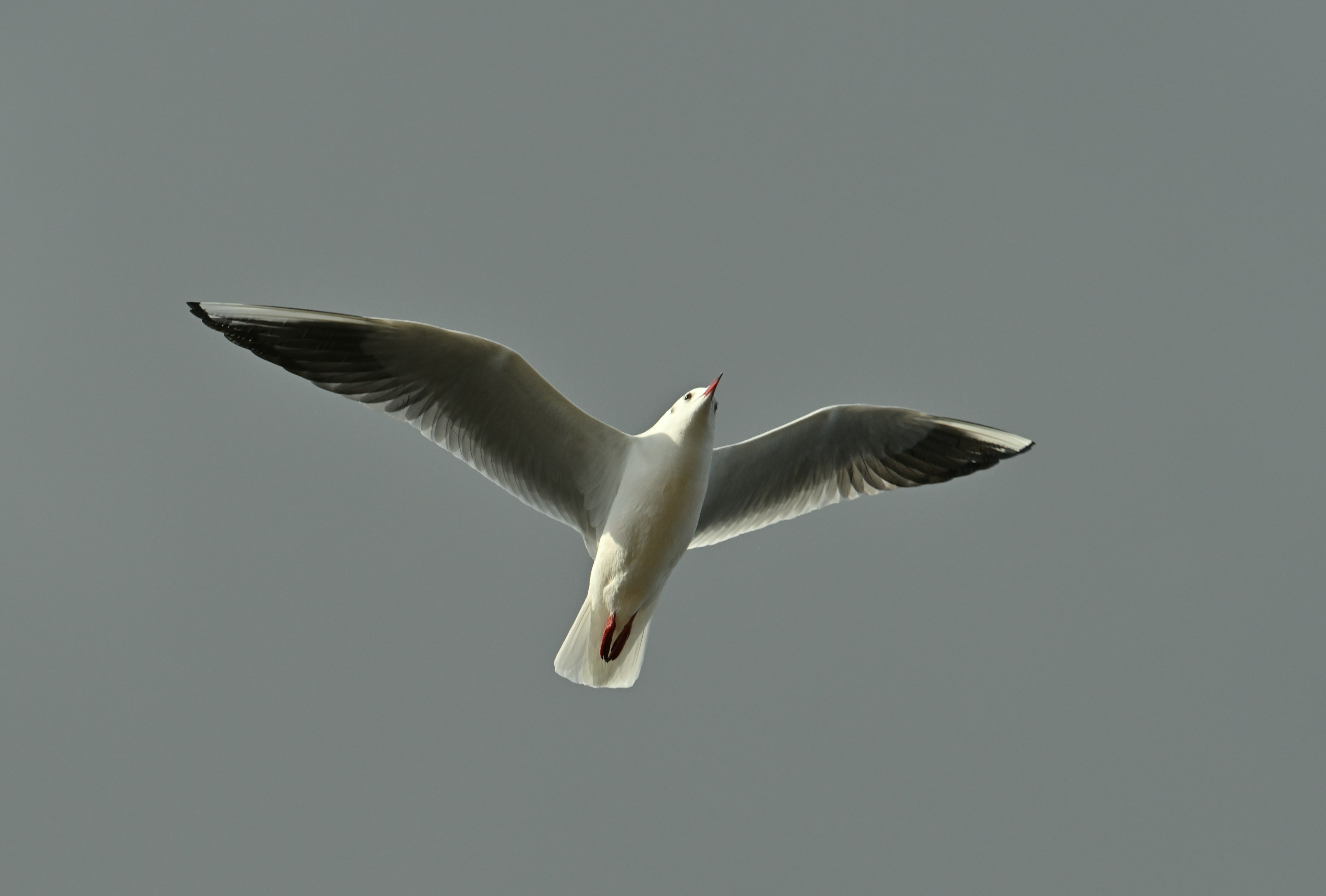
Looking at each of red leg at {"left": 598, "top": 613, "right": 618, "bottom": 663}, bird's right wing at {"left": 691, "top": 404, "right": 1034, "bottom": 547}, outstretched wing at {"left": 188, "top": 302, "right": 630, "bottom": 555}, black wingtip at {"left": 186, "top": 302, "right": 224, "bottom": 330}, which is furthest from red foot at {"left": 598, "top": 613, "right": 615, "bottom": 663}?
black wingtip at {"left": 186, "top": 302, "right": 224, "bottom": 330}

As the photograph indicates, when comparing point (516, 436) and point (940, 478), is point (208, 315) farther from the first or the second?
point (940, 478)

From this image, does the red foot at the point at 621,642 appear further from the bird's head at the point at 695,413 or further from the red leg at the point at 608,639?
the bird's head at the point at 695,413

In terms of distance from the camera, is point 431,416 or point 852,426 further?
point 852,426

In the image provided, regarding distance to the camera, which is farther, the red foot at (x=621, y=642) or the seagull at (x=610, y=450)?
the red foot at (x=621, y=642)

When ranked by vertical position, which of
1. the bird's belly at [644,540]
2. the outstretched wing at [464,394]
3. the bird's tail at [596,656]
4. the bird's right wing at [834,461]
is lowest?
the bird's tail at [596,656]

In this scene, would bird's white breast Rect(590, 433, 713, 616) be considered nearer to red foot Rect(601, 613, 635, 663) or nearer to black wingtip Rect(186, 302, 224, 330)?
red foot Rect(601, 613, 635, 663)

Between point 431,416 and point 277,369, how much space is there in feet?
2.92

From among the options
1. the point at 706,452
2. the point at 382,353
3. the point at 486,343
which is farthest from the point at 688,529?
the point at 382,353

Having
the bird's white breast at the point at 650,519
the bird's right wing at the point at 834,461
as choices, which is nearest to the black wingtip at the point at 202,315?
the bird's white breast at the point at 650,519

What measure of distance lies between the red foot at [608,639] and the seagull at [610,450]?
0.01 metres

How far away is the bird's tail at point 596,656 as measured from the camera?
6703 millimetres

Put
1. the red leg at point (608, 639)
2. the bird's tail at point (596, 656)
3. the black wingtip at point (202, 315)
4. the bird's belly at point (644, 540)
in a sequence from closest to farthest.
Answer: the black wingtip at point (202, 315)
the bird's belly at point (644, 540)
the red leg at point (608, 639)
the bird's tail at point (596, 656)

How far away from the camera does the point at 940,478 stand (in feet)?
22.8

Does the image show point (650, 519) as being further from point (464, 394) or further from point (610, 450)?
point (464, 394)
